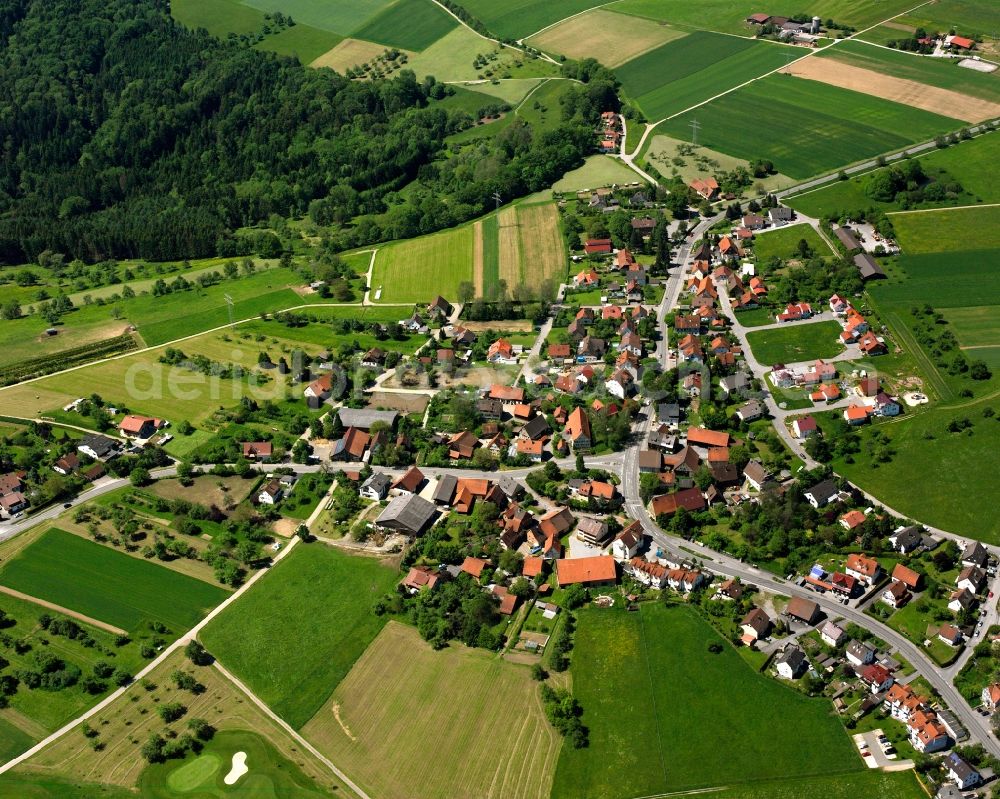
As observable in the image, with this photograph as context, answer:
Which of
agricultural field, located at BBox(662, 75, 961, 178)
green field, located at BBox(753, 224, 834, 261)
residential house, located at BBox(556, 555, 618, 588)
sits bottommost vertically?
residential house, located at BBox(556, 555, 618, 588)

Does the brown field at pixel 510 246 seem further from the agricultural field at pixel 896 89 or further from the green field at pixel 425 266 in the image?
the agricultural field at pixel 896 89

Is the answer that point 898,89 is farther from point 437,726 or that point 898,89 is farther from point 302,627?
point 437,726

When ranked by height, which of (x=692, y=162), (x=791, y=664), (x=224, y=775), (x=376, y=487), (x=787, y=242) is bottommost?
(x=224, y=775)

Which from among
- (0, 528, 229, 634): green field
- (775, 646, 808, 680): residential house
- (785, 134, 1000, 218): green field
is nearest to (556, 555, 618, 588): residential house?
(775, 646, 808, 680): residential house

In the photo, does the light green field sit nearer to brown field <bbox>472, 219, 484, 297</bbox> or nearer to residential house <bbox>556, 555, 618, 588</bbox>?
brown field <bbox>472, 219, 484, 297</bbox>

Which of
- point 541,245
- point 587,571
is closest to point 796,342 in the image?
point 541,245

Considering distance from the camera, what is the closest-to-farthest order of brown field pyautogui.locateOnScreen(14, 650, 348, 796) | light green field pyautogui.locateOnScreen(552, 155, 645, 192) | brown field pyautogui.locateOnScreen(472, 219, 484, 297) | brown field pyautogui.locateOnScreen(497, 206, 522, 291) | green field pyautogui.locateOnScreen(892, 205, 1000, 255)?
brown field pyautogui.locateOnScreen(14, 650, 348, 796)
green field pyautogui.locateOnScreen(892, 205, 1000, 255)
brown field pyautogui.locateOnScreen(472, 219, 484, 297)
brown field pyautogui.locateOnScreen(497, 206, 522, 291)
light green field pyautogui.locateOnScreen(552, 155, 645, 192)

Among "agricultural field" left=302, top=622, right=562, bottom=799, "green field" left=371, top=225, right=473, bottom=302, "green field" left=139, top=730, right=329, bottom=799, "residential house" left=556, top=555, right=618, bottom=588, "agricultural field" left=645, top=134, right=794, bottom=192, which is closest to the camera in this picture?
"green field" left=139, top=730, right=329, bottom=799
